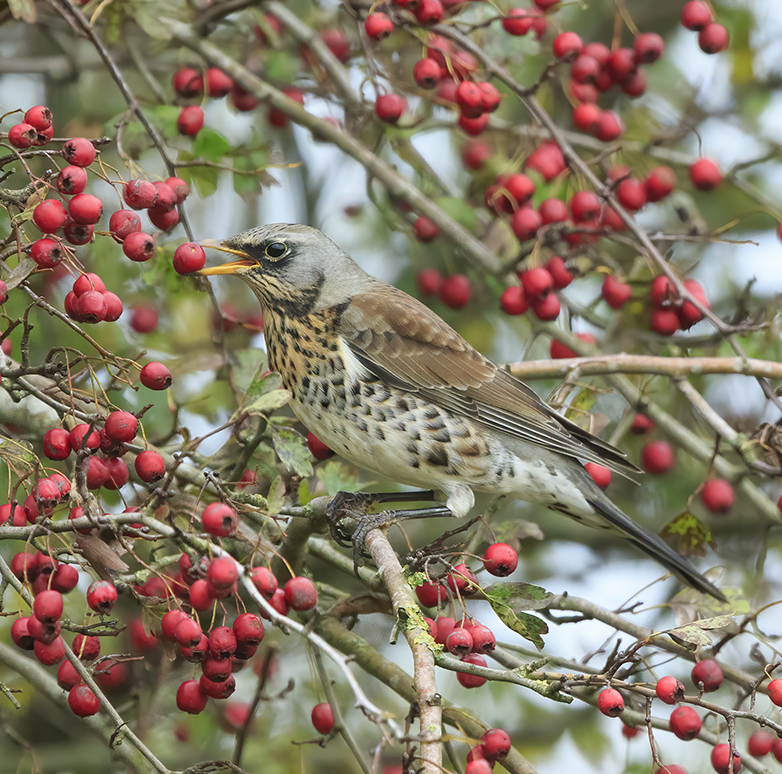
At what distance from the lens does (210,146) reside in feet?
11.7

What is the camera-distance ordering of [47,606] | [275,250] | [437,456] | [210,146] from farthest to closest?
[275,250] → [437,456] → [210,146] → [47,606]

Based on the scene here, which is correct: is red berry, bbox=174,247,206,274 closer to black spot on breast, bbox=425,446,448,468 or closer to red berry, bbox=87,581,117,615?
red berry, bbox=87,581,117,615

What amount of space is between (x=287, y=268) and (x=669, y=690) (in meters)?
2.38

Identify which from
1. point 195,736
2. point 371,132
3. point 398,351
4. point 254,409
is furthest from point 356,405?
point 195,736

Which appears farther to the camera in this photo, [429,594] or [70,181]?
[429,594]

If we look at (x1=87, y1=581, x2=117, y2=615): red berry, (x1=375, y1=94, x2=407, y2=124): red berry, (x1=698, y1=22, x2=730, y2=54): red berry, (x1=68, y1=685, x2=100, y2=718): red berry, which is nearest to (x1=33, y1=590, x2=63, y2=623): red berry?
(x1=87, y1=581, x2=117, y2=615): red berry

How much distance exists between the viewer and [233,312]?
16.6ft

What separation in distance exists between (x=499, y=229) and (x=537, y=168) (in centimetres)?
32

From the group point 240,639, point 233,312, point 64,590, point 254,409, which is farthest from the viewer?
point 233,312

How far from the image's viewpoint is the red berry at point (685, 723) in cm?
253

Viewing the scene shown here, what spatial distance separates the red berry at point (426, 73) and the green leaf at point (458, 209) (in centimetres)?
57

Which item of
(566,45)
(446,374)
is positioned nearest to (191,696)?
(446,374)

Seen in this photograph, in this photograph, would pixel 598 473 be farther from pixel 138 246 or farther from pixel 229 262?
pixel 138 246

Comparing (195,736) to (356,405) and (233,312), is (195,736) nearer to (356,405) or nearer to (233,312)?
(356,405)
